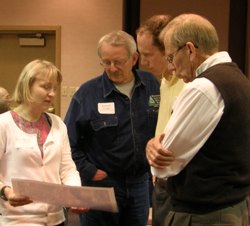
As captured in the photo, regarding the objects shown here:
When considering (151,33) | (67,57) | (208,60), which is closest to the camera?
(208,60)

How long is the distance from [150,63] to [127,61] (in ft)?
0.41

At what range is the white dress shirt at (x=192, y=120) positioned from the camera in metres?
1.42

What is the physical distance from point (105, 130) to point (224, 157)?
3.18 feet

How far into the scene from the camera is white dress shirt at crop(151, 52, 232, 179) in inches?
56.1

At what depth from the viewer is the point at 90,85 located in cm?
243

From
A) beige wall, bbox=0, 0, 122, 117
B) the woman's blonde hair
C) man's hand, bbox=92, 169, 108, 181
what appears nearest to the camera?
the woman's blonde hair

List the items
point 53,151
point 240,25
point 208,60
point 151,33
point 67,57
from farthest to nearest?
point 67,57 → point 240,25 → point 151,33 → point 53,151 → point 208,60

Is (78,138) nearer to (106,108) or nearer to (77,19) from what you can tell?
(106,108)

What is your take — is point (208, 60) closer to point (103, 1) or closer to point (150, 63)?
point (150, 63)

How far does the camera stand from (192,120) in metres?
1.44

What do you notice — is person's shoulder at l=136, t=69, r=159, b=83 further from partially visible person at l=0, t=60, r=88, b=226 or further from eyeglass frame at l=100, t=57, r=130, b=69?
partially visible person at l=0, t=60, r=88, b=226

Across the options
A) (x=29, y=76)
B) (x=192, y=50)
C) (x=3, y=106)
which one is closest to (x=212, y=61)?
(x=192, y=50)

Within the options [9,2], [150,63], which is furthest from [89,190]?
[9,2]

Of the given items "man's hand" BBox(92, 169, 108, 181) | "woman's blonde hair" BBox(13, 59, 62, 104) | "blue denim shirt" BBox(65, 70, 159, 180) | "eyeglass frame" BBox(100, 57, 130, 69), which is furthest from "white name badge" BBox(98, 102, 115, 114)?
"woman's blonde hair" BBox(13, 59, 62, 104)
